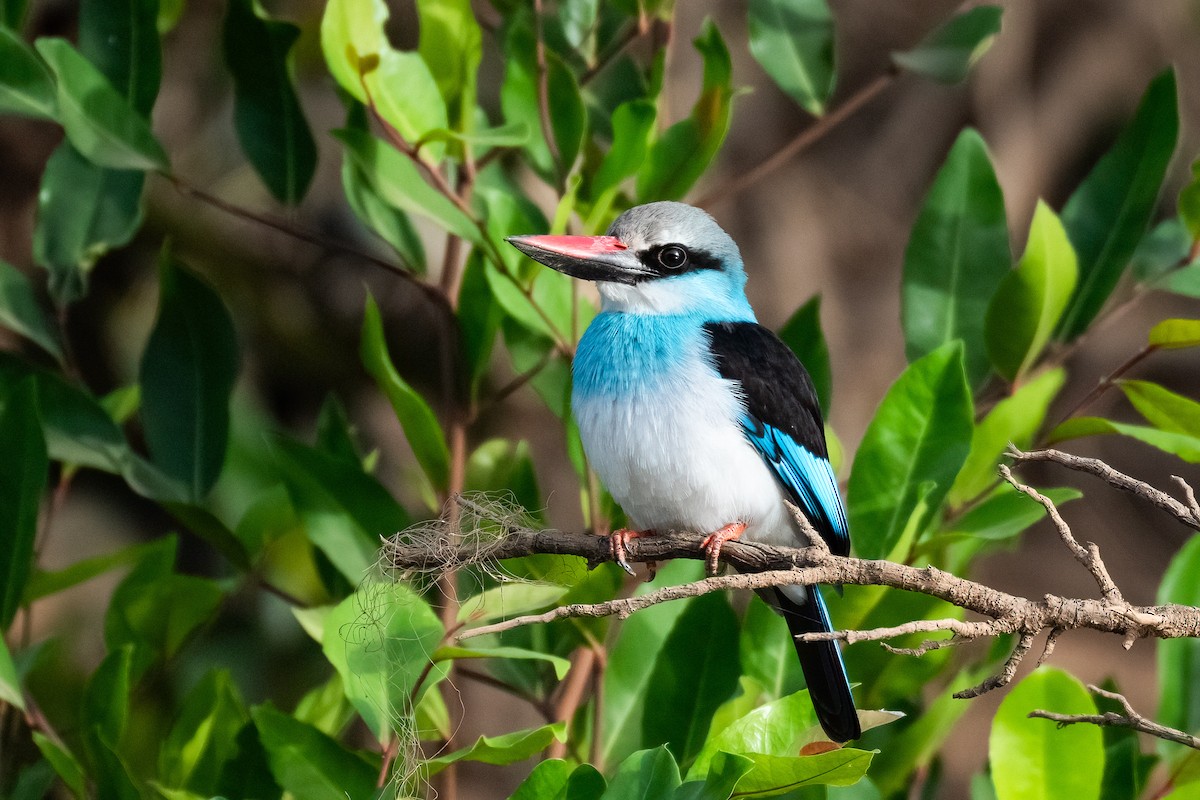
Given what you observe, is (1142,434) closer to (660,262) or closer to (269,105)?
(660,262)

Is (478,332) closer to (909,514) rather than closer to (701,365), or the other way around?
(701,365)

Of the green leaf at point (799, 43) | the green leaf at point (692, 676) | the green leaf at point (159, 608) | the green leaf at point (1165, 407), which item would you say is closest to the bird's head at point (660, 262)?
the green leaf at point (799, 43)

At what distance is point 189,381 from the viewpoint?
7.52 ft

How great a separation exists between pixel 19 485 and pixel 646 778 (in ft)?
3.55

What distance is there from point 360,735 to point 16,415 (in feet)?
7.01

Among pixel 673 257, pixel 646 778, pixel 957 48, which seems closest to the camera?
pixel 646 778

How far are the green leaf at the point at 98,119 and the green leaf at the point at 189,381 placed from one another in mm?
209

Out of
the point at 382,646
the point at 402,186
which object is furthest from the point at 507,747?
the point at 402,186

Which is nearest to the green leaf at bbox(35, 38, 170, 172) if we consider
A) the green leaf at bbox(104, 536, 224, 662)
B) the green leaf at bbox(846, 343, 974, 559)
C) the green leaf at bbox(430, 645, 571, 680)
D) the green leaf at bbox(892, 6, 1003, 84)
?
the green leaf at bbox(104, 536, 224, 662)

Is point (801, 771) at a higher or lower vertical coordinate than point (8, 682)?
higher

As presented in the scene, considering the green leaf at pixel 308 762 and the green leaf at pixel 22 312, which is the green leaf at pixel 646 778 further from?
the green leaf at pixel 22 312

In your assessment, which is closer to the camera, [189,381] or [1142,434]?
[1142,434]

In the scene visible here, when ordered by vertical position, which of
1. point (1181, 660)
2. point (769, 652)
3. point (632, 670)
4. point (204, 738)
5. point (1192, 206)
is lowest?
point (204, 738)

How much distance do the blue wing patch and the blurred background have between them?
185 centimetres
